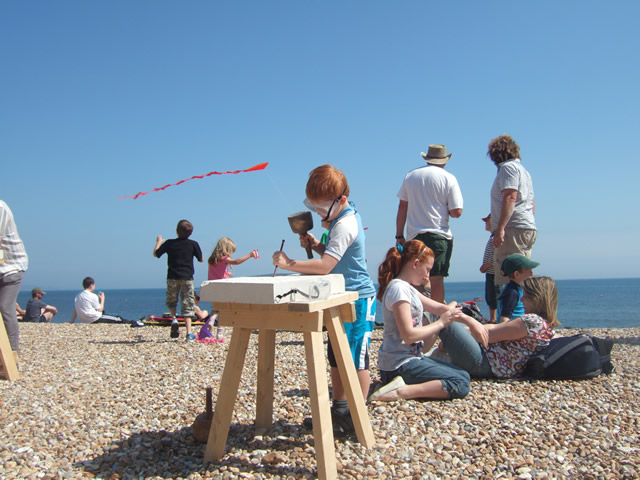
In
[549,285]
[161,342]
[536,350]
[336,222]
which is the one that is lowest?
[161,342]

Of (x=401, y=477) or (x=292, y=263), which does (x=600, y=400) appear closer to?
(x=401, y=477)

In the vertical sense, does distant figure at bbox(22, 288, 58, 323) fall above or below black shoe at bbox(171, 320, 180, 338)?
below

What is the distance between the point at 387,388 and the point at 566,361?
2.03 meters

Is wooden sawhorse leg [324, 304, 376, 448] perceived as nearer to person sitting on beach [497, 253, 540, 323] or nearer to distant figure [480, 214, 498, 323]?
person sitting on beach [497, 253, 540, 323]

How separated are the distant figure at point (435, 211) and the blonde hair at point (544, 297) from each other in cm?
100

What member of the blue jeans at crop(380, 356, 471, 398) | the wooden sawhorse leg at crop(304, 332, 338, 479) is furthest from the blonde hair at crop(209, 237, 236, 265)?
the wooden sawhorse leg at crop(304, 332, 338, 479)

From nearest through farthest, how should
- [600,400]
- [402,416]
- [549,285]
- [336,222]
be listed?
[336,222], [402,416], [600,400], [549,285]

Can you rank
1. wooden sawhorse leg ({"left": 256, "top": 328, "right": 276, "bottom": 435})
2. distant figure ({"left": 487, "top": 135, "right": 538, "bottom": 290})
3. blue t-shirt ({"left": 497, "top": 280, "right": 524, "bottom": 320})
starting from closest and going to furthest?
wooden sawhorse leg ({"left": 256, "top": 328, "right": 276, "bottom": 435}) → blue t-shirt ({"left": 497, "top": 280, "right": 524, "bottom": 320}) → distant figure ({"left": 487, "top": 135, "right": 538, "bottom": 290})

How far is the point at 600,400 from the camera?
4383 mm

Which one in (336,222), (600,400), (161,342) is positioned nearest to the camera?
(336,222)

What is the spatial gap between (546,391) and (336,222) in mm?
2770

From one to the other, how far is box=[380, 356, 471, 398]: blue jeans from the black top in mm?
5124

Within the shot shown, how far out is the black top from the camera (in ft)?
28.2

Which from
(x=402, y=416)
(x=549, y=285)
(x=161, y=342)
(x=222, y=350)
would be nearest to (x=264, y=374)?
(x=402, y=416)
